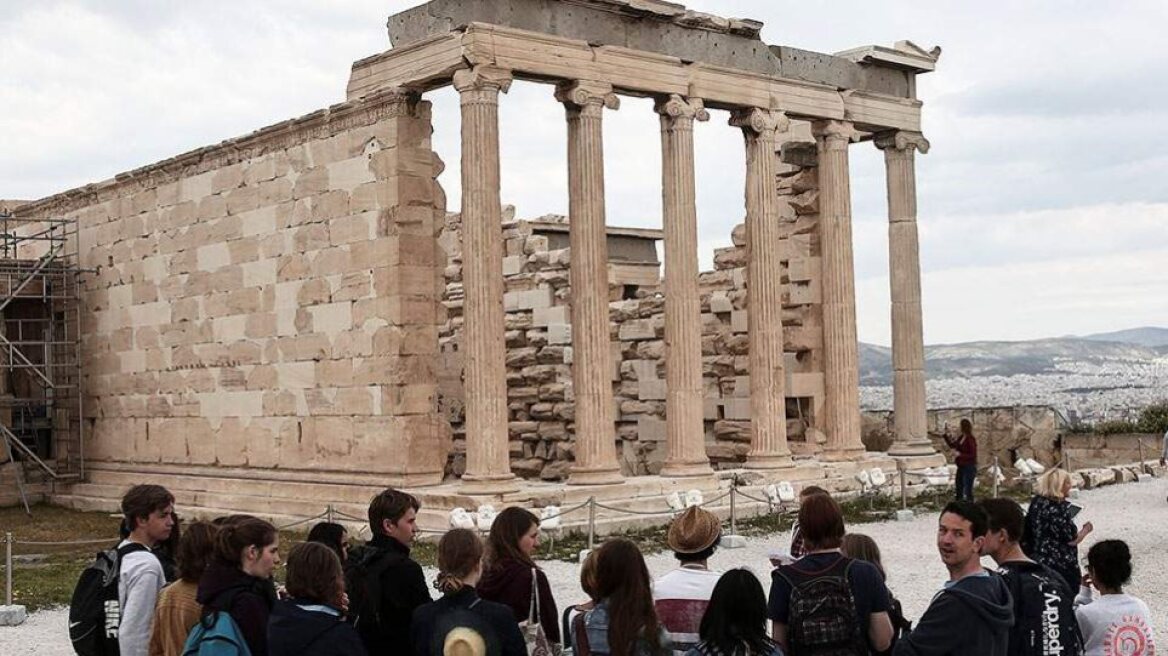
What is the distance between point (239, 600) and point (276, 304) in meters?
15.8

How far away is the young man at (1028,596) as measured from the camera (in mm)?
6203

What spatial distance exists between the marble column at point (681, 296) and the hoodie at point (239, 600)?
46.3ft


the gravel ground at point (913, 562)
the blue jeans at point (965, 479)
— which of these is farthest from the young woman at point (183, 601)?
the blue jeans at point (965, 479)

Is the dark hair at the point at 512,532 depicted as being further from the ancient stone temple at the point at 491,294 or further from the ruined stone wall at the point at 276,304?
the ruined stone wall at the point at 276,304

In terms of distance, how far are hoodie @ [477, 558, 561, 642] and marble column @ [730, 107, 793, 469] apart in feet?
48.6

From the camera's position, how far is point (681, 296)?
2033 centimetres

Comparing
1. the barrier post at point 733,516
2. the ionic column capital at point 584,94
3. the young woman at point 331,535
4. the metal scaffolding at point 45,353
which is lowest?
the barrier post at point 733,516

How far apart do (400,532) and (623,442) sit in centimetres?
1845

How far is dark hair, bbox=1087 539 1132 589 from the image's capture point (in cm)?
683

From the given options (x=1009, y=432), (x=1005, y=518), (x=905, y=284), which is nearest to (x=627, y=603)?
(x=1005, y=518)

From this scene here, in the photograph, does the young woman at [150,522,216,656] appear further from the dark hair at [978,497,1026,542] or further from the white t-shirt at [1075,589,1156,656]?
the white t-shirt at [1075,589,1156,656]

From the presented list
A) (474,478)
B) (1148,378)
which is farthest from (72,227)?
(1148,378)

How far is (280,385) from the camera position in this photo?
21.3m

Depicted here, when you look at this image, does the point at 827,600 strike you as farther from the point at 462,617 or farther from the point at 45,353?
the point at 45,353
